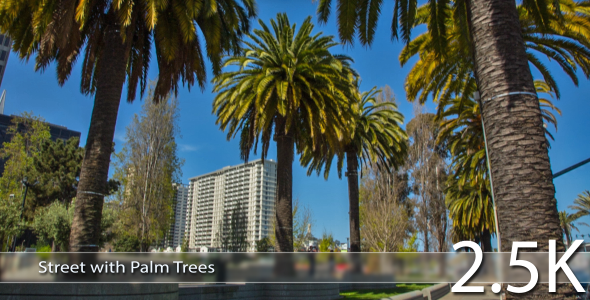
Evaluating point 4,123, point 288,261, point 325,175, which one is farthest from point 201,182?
point 288,261

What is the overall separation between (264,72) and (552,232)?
1231 cm

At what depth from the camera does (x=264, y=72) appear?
49.7ft

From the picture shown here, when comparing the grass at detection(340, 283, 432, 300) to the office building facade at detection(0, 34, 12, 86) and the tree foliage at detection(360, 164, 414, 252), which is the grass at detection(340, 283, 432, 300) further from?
the office building facade at detection(0, 34, 12, 86)

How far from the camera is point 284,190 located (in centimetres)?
1501

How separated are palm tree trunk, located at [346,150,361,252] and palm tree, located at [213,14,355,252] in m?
4.94

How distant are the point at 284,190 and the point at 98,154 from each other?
26.6 ft

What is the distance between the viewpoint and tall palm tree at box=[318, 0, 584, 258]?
14.3 ft

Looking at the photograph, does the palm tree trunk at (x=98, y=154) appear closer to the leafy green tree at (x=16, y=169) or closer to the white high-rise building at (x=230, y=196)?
the leafy green tree at (x=16, y=169)

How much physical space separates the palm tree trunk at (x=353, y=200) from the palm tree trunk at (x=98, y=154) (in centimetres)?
1432

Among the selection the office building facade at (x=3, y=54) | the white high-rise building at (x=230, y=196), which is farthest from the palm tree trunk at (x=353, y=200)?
the white high-rise building at (x=230, y=196)

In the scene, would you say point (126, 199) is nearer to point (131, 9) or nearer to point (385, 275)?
point (131, 9)

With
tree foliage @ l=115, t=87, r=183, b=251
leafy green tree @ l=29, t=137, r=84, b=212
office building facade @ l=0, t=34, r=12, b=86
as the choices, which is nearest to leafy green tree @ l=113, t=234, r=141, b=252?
tree foliage @ l=115, t=87, r=183, b=251

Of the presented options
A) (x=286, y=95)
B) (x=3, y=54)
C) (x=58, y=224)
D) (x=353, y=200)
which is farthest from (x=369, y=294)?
(x=3, y=54)

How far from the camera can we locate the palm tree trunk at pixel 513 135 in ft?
14.2
